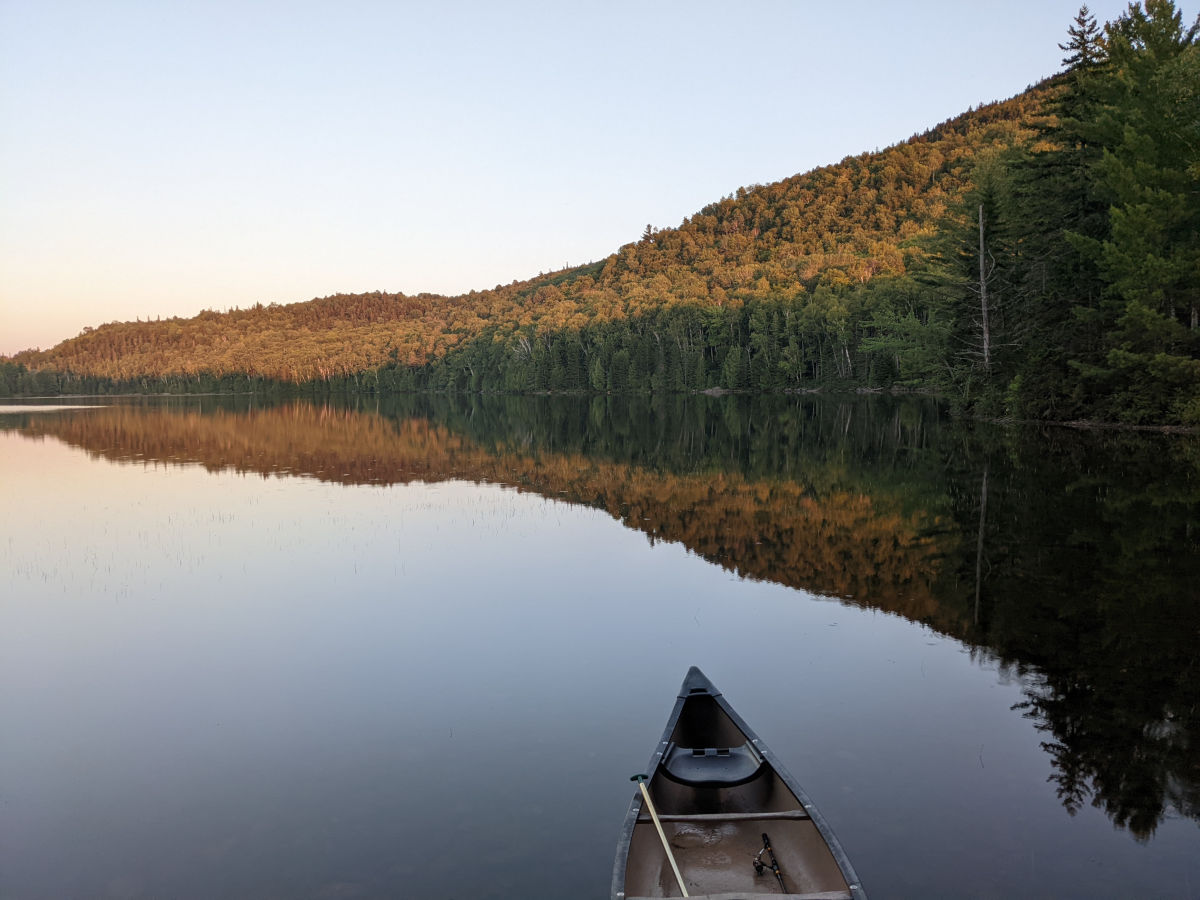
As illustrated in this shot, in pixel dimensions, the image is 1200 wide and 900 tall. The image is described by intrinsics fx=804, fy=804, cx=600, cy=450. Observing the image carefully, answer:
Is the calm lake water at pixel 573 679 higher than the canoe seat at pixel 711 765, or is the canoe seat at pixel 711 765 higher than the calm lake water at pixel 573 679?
the canoe seat at pixel 711 765

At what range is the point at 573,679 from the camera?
10.8 metres

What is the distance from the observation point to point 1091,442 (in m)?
32.7

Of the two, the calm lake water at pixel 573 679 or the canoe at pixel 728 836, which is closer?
the canoe at pixel 728 836

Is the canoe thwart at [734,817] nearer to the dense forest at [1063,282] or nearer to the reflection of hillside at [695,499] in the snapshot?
the reflection of hillside at [695,499]

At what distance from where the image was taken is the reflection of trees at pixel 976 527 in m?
8.84

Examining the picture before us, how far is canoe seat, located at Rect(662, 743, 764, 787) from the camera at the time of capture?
6645 millimetres

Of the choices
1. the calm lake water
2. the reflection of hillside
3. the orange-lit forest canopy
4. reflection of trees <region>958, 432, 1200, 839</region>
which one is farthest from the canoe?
the orange-lit forest canopy

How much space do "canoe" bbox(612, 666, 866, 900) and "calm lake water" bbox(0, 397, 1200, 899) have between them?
2.49 ft

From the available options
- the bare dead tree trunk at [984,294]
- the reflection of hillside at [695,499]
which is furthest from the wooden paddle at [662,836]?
the bare dead tree trunk at [984,294]

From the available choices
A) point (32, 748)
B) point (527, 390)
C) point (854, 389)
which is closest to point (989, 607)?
point (32, 748)

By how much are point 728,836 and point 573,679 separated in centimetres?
487

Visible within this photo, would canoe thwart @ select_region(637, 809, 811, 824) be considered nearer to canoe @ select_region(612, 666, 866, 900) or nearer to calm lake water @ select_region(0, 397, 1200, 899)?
canoe @ select_region(612, 666, 866, 900)

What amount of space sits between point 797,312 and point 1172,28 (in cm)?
7962

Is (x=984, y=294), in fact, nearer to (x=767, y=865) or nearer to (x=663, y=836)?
(x=767, y=865)
